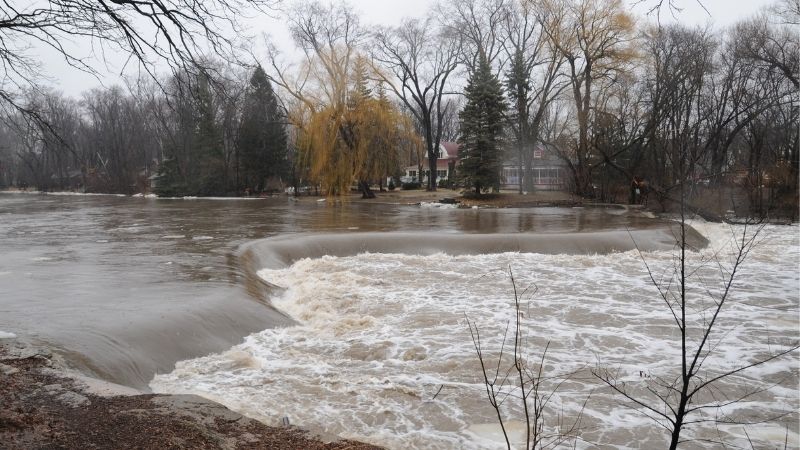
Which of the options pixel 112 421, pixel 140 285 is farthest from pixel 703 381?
pixel 140 285

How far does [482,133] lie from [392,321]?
89.9 feet

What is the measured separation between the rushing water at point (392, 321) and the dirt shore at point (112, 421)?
793 millimetres

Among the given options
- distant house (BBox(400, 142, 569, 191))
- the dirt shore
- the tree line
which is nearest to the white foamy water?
the dirt shore

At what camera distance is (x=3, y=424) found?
13.1 ft

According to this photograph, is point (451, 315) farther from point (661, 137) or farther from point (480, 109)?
point (661, 137)

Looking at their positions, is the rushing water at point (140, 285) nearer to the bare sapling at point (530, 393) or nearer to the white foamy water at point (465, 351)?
the white foamy water at point (465, 351)

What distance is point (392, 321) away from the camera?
9492mm

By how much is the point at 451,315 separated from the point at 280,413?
454 cm

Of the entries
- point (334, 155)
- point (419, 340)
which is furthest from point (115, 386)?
point (334, 155)

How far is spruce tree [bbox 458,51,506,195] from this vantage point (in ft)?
114

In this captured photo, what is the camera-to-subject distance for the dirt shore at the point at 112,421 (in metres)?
3.98

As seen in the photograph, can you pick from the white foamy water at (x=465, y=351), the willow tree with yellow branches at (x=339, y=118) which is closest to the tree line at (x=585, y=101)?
the willow tree with yellow branches at (x=339, y=118)

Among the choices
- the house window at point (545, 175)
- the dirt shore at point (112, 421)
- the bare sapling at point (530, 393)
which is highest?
the house window at point (545, 175)

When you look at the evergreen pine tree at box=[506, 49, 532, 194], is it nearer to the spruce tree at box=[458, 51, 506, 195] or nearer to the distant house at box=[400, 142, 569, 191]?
the spruce tree at box=[458, 51, 506, 195]
